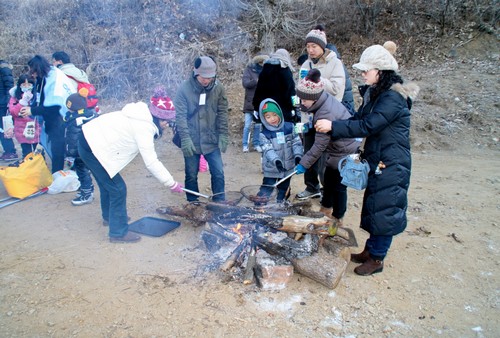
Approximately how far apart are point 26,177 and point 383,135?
16.1ft

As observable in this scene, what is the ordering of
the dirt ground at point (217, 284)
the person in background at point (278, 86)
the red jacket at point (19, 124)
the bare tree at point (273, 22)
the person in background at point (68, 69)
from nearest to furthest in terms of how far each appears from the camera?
the dirt ground at point (217, 284), the person in background at point (278, 86), the person in background at point (68, 69), the red jacket at point (19, 124), the bare tree at point (273, 22)

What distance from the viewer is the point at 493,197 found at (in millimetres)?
5004

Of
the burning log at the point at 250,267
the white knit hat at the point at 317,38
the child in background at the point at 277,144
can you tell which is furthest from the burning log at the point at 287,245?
the white knit hat at the point at 317,38

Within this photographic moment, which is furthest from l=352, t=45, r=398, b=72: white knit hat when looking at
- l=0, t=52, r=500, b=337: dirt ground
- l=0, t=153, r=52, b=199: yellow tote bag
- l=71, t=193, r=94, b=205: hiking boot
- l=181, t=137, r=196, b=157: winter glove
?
l=0, t=153, r=52, b=199: yellow tote bag

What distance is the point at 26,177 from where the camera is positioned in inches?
211

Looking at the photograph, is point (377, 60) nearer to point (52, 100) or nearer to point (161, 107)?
point (161, 107)

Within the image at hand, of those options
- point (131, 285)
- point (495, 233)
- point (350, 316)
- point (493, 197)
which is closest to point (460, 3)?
point (493, 197)

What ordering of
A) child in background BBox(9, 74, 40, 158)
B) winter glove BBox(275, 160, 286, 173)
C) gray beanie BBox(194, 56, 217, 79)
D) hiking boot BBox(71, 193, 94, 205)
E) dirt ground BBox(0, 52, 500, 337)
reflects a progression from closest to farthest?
dirt ground BBox(0, 52, 500, 337) < gray beanie BBox(194, 56, 217, 79) < winter glove BBox(275, 160, 286, 173) < hiking boot BBox(71, 193, 94, 205) < child in background BBox(9, 74, 40, 158)

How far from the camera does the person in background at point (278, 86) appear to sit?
4.94m

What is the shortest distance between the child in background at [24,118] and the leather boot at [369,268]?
5.57 meters

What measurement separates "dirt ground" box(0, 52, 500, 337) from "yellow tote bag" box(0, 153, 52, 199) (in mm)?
Answer: 222

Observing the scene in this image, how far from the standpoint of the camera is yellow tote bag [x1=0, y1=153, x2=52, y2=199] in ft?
17.3

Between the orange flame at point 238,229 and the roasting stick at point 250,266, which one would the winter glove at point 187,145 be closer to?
the orange flame at point 238,229

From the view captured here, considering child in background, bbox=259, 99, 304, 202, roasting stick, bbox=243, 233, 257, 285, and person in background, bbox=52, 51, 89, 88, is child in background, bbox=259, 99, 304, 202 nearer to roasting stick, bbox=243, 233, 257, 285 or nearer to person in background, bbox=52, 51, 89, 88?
roasting stick, bbox=243, 233, 257, 285
